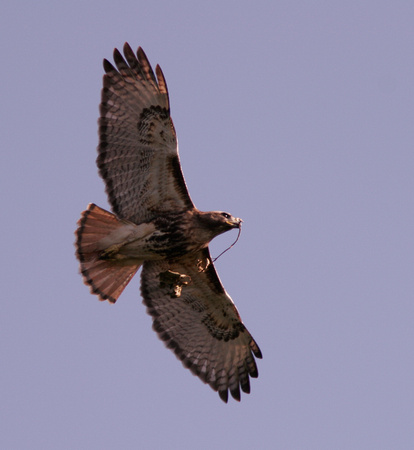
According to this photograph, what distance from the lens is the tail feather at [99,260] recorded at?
35.9 ft

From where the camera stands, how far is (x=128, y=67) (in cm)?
1104

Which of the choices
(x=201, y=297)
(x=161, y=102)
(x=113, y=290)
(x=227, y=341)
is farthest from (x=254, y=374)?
(x=161, y=102)

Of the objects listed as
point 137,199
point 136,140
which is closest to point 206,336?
point 137,199

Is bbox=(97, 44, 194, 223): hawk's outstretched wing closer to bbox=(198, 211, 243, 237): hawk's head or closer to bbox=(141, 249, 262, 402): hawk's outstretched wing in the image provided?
bbox=(198, 211, 243, 237): hawk's head

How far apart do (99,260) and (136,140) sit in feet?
5.56

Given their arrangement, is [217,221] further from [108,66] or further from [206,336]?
[108,66]

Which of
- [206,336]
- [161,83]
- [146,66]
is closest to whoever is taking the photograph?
[161,83]

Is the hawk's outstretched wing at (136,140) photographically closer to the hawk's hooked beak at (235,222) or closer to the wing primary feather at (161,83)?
the wing primary feather at (161,83)

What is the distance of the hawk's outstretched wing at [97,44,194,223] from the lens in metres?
10.9

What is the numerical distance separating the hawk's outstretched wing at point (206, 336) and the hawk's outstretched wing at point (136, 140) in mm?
1533

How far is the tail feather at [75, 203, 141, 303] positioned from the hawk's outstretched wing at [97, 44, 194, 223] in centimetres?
25

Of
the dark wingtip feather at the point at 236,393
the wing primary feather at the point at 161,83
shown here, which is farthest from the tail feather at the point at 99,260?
the dark wingtip feather at the point at 236,393

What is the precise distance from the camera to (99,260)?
1122cm

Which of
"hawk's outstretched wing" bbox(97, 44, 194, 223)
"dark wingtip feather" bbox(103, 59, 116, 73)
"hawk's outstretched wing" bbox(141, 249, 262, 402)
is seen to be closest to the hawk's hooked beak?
"hawk's outstretched wing" bbox(97, 44, 194, 223)
